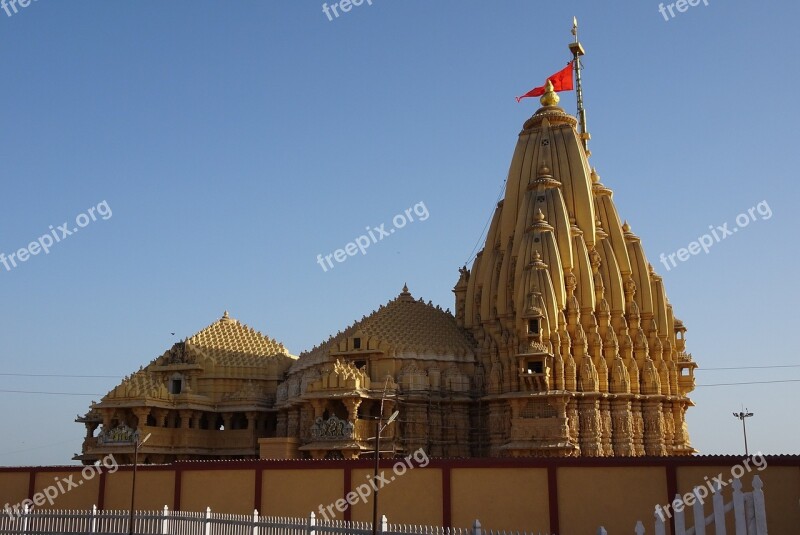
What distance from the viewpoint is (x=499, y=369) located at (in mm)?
50562

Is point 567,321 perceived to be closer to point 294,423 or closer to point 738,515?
point 294,423

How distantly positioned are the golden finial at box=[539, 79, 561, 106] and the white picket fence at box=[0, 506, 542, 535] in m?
37.7

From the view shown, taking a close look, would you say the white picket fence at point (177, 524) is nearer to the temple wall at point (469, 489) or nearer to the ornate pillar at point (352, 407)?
the temple wall at point (469, 489)

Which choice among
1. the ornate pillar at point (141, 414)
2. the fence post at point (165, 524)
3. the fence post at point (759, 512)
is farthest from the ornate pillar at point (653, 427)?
the fence post at point (759, 512)

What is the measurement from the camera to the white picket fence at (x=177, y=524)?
24.5 m

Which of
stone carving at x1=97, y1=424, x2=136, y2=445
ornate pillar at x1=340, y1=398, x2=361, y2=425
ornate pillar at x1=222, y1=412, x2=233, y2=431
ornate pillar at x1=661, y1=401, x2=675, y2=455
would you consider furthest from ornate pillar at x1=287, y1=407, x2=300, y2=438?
ornate pillar at x1=661, y1=401, x2=675, y2=455

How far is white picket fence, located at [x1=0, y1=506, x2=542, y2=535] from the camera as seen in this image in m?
24.5

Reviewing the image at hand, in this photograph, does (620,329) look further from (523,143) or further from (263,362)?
(263,362)

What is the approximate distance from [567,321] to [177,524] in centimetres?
2964

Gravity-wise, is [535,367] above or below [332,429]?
above

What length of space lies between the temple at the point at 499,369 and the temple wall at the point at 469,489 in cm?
1462

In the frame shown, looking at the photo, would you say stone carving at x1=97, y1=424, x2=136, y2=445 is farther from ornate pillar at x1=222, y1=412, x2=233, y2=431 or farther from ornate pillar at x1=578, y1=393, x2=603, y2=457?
ornate pillar at x1=578, y1=393, x2=603, y2=457

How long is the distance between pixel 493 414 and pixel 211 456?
A: 19.1m

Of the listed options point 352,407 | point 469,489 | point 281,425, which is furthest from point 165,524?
point 281,425
